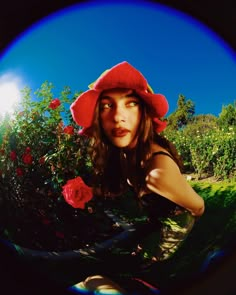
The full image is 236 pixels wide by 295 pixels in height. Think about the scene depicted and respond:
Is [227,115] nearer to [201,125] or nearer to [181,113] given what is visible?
[201,125]

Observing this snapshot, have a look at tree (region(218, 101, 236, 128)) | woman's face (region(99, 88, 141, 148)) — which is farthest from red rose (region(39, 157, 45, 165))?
tree (region(218, 101, 236, 128))

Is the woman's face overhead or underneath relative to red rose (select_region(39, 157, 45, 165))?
overhead

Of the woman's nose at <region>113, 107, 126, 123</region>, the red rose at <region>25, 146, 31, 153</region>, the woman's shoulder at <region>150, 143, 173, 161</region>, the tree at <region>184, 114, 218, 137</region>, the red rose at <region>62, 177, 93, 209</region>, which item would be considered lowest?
the red rose at <region>62, 177, 93, 209</region>

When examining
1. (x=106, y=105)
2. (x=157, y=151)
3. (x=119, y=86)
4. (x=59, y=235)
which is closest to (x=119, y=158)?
(x=157, y=151)

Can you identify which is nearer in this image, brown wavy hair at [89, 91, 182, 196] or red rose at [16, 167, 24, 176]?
brown wavy hair at [89, 91, 182, 196]

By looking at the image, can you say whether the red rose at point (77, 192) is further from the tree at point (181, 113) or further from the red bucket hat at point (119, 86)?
the tree at point (181, 113)

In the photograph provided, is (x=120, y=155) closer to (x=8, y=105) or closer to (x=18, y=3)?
(x=8, y=105)

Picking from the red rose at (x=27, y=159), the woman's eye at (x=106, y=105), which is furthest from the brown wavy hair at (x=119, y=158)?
the red rose at (x=27, y=159)

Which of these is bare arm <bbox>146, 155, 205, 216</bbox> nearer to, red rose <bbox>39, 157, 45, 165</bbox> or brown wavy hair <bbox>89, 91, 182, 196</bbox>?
brown wavy hair <bbox>89, 91, 182, 196</bbox>

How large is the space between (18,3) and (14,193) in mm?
1615

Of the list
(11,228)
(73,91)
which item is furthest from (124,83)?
(11,228)

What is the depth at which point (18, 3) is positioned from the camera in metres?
3.73

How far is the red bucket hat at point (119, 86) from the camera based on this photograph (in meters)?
2.74

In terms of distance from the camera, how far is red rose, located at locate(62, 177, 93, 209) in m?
2.88
